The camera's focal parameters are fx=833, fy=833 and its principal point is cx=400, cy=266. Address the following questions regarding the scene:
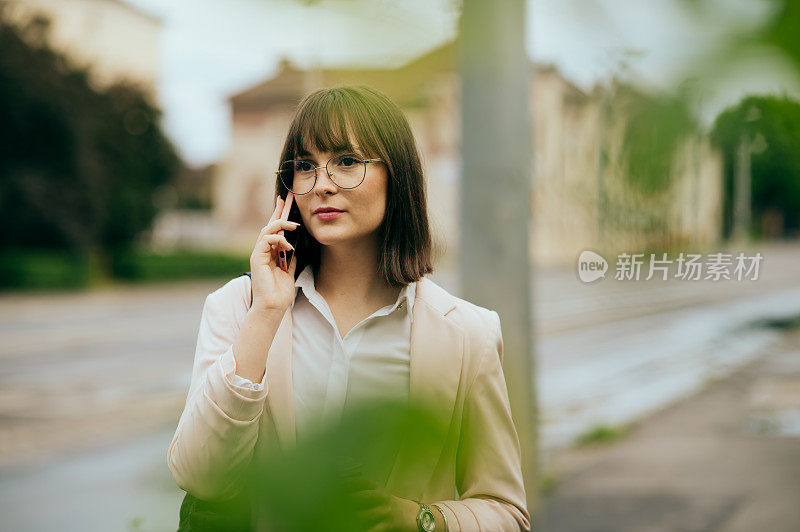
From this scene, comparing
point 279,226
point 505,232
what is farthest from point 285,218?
point 505,232

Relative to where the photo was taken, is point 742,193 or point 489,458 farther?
point 489,458

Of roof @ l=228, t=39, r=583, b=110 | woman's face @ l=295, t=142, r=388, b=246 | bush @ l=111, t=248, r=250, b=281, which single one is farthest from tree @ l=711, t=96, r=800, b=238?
bush @ l=111, t=248, r=250, b=281

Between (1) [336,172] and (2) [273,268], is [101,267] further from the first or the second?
(1) [336,172]

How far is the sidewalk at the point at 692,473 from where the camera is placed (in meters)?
4.55

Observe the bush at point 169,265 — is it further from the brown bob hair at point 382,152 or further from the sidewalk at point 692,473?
the brown bob hair at point 382,152

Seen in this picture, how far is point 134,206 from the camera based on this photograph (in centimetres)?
2752

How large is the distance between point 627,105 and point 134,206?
28461mm

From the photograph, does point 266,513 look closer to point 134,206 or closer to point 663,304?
point 663,304

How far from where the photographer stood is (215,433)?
98cm

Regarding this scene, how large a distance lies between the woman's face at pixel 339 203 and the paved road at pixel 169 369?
0.29 m

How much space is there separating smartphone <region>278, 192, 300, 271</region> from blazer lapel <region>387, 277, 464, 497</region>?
0.65 ft

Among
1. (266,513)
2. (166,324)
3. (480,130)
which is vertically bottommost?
(166,324)

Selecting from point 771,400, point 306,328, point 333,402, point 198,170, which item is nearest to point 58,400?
point 771,400

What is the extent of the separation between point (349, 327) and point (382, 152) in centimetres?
27
